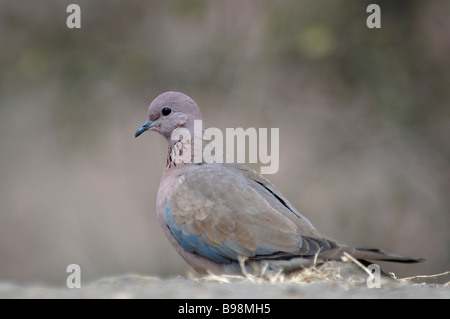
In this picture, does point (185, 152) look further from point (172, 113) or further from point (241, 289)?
point (241, 289)

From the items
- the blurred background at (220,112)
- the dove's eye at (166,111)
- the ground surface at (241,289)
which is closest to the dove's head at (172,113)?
the dove's eye at (166,111)

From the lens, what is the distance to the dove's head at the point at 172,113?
5801 mm

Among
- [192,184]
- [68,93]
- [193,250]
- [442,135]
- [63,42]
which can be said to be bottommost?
[193,250]

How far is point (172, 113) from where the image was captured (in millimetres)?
5844

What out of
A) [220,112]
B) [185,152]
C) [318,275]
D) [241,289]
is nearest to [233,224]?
[318,275]

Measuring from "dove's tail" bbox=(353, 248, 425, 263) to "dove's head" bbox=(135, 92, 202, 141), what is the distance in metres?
1.75

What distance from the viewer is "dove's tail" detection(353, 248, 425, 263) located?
4.38 meters

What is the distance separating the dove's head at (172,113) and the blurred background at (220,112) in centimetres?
403

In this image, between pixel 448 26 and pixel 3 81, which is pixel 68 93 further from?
pixel 448 26

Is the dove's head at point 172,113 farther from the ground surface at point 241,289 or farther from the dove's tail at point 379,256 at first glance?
the dove's tail at point 379,256

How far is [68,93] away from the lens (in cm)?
1056
